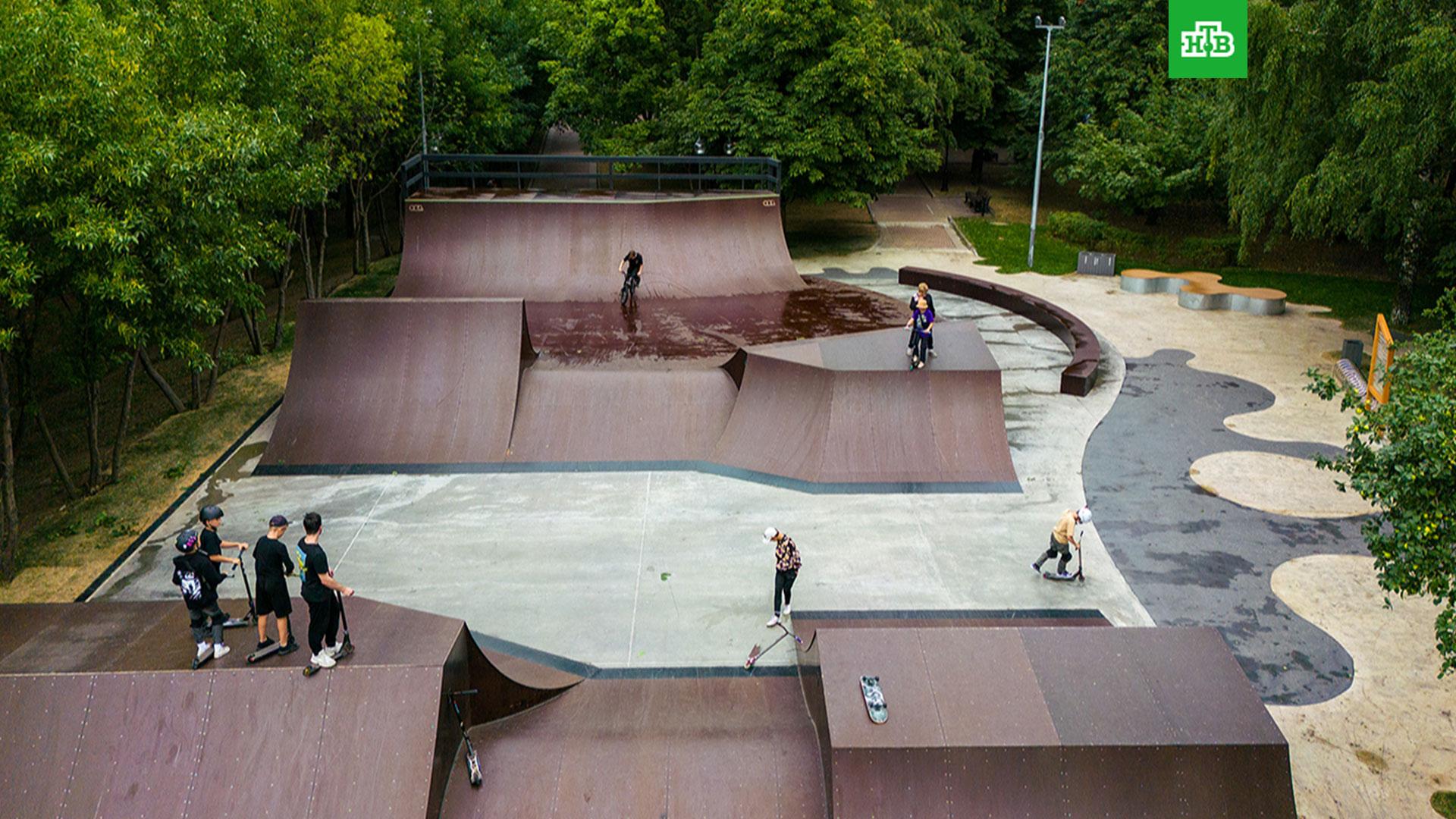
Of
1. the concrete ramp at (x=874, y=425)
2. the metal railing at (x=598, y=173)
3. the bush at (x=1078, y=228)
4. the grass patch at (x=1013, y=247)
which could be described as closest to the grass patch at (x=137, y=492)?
the metal railing at (x=598, y=173)

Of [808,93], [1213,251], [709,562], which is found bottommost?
[709,562]

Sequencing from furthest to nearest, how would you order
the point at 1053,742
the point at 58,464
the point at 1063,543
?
the point at 58,464 → the point at 1063,543 → the point at 1053,742

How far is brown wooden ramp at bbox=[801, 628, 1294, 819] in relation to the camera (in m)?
6.67

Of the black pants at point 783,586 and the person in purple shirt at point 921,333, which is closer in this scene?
the black pants at point 783,586

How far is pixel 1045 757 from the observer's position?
6684mm

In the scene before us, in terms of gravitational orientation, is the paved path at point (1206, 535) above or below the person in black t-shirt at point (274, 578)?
below

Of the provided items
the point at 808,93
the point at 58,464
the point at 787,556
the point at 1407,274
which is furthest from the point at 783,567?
the point at 808,93

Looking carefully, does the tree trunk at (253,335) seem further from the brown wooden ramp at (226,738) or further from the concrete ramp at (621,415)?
the brown wooden ramp at (226,738)

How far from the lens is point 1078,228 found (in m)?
32.8

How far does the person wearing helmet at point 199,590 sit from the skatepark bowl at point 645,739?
0.18 metres

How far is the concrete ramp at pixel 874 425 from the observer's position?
13.7m

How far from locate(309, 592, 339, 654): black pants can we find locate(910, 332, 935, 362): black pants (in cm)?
914

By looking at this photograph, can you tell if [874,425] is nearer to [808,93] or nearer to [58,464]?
[58,464]

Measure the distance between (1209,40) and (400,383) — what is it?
670 inches
